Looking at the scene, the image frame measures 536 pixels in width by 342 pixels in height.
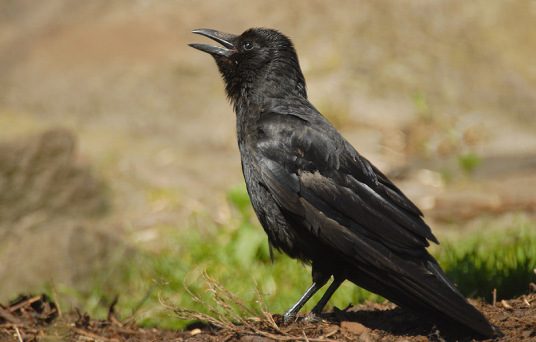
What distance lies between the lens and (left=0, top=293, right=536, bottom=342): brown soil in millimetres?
3160

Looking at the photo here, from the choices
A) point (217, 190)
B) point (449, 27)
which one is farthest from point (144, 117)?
point (449, 27)

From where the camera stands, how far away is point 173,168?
762 centimetres

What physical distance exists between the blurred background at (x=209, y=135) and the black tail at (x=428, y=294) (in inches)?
35.2

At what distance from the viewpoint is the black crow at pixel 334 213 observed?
10.4 feet

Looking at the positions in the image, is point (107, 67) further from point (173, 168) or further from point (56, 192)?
point (56, 192)

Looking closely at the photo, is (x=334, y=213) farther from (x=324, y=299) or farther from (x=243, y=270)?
(x=243, y=270)

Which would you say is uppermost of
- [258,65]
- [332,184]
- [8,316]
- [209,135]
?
[209,135]

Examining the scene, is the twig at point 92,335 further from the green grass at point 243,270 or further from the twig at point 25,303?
the green grass at point 243,270

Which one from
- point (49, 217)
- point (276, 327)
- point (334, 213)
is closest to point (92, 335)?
point (276, 327)

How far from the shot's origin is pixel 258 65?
13.4 ft

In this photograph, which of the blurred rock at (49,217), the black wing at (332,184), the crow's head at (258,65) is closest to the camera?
the black wing at (332,184)

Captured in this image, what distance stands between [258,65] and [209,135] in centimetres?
465

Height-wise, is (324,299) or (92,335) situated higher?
(324,299)

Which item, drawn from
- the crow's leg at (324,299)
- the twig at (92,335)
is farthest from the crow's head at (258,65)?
the twig at (92,335)
